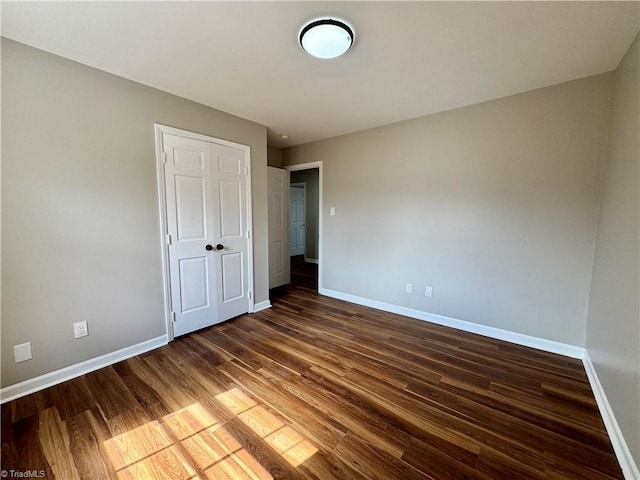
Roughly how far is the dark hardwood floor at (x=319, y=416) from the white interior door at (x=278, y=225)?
193 centimetres

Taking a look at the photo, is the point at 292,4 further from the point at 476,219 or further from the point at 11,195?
the point at 476,219

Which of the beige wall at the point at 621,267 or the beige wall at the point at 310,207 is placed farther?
the beige wall at the point at 310,207

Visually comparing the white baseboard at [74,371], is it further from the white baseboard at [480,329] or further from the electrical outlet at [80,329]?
the white baseboard at [480,329]

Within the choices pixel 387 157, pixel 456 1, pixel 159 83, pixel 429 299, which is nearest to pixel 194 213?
pixel 159 83

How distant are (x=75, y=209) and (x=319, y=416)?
2.40 metres

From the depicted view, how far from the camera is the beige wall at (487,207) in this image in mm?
2248

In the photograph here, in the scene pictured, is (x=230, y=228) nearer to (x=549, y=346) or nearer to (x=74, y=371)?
(x=74, y=371)

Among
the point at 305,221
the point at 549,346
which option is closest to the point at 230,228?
the point at 549,346

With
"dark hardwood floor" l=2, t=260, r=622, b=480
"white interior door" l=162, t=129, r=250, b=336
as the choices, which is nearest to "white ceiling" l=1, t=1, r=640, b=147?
"white interior door" l=162, t=129, r=250, b=336

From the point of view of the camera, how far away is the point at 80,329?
2.05 metres

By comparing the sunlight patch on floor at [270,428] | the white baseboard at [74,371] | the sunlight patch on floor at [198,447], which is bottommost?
the sunlight patch on floor at [198,447]

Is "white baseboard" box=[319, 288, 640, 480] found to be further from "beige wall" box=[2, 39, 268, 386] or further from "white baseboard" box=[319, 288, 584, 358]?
"beige wall" box=[2, 39, 268, 386]

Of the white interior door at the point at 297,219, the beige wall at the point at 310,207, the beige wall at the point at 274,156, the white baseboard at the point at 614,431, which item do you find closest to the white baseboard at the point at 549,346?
the white baseboard at the point at 614,431

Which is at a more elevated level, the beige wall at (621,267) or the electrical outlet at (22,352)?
the beige wall at (621,267)
